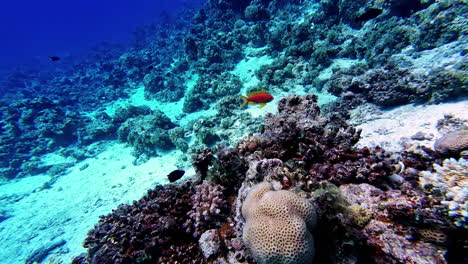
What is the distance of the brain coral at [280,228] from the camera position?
86.7 inches

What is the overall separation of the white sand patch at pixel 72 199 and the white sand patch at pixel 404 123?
6547 mm

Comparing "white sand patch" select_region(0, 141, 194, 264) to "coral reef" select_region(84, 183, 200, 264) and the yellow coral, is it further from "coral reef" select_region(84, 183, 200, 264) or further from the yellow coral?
the yellow coral

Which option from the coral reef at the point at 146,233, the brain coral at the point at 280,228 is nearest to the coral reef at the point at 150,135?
the coral reef at the point at 146,233

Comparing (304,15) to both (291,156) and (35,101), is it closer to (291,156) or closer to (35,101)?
(291,156)

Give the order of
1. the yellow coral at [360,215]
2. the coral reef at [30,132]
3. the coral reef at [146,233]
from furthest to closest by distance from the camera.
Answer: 1. the coral reef at [30,132]
2. the coral reef at [146,233]
3. the yellow coral at [360,215]

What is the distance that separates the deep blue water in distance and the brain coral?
7742 cm

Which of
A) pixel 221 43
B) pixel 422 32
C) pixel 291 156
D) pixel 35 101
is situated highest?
pixel 35 101

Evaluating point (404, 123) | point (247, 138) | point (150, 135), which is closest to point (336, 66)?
point (404, 123)

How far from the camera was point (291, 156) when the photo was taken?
4.20 meters

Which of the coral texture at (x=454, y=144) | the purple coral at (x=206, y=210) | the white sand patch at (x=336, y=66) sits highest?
the white sand patch at (x=336, y=66)

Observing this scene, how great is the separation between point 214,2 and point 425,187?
85.6ft

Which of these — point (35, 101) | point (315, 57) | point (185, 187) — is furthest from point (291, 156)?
point (35, 101)

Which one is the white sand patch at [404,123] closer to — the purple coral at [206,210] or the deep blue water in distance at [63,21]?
the purple coral at [206,210]

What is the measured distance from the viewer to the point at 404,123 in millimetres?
5852
